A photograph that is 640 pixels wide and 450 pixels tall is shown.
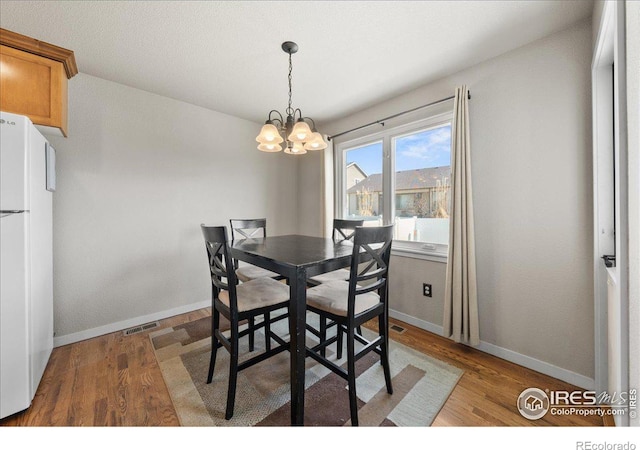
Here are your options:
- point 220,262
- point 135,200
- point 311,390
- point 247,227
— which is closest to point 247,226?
point 247,227

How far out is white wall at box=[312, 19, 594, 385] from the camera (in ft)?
5.28

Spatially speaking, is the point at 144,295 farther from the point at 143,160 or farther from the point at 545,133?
the point at 545,133

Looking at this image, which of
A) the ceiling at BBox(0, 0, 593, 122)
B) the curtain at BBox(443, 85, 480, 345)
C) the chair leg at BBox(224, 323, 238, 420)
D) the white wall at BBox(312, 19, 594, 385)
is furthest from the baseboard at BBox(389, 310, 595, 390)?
the ceiling at BBox(0, 0, 593, 122)

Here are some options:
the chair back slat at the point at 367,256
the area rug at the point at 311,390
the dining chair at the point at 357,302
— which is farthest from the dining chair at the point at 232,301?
the chair back slat at the point at 367,256

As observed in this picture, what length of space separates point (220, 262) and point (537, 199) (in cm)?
225

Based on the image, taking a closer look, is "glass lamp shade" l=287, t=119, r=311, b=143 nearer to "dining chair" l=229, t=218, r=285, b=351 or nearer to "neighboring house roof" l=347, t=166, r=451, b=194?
"dining chair" l=229, t=218, r=285, b=351

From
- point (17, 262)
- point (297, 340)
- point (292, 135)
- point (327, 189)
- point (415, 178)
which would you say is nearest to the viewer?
point (297, 340)

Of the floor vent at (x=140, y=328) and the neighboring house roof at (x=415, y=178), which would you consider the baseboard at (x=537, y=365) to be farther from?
the floor vent at (x=140, y=328)

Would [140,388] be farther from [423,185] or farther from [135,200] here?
[423,185]

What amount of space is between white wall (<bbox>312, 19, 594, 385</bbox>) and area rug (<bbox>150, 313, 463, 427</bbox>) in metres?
0.69

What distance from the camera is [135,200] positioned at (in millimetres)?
2525

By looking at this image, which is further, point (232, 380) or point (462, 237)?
point (462, 237)

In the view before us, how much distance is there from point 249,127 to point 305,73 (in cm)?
139
